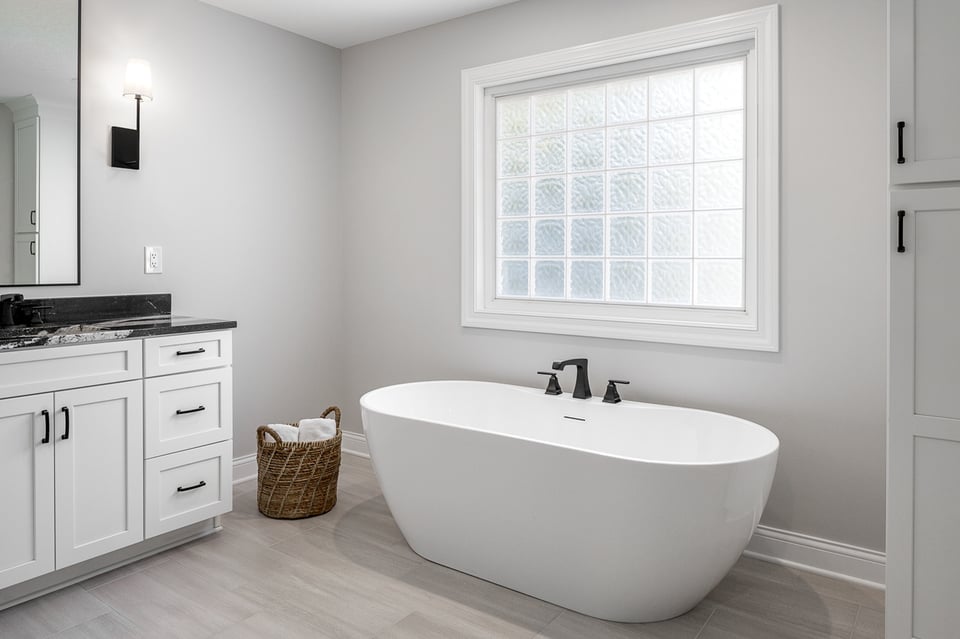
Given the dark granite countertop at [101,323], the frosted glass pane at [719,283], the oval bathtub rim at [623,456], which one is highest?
the frosted glass pane at [719,283]

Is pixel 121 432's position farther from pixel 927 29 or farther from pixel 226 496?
pixel 927 29

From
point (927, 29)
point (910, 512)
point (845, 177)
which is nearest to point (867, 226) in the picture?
point (845, 177)

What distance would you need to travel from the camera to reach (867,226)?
240cm

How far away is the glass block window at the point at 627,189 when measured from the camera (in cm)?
281

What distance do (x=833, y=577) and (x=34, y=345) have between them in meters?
3.01

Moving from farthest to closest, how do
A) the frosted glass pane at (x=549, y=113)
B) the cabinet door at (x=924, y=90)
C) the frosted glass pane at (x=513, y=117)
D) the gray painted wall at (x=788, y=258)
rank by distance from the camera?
the frosted glass pane at (x=513, y=117) < the frosted glass pane at (x=549, y=113) < the gray painted wall at (x=788, y=258) < the cabinet door at (x=924, y=90)

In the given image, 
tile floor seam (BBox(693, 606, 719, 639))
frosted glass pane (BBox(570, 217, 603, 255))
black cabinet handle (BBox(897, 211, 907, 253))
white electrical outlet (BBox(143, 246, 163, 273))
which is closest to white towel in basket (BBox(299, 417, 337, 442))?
white electrical outlet (BBox(143, 246, 163, 273))

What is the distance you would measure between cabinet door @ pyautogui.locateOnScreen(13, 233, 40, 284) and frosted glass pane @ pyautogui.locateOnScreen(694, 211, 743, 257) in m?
2.83

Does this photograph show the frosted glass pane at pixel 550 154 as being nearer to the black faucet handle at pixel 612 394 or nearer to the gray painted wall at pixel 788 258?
the gray painted wall at pixel 788 258

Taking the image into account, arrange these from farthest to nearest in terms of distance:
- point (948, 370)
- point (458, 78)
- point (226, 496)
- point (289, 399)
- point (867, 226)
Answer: point (289, 399) < point (458, 78) < point (226, 496) < point (867, 226) < point (948, 370)

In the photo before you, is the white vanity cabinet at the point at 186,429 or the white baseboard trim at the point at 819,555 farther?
the white vanity cabinet at the point at 186,429

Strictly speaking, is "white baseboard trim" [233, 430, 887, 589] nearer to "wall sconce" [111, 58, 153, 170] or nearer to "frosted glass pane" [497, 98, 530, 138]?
"frosted glass pane" [497, 98, 530, 138]

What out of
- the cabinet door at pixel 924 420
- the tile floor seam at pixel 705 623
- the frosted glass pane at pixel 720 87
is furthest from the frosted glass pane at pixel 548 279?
the cabinet door at pixel 924 420

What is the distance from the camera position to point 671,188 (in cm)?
295
